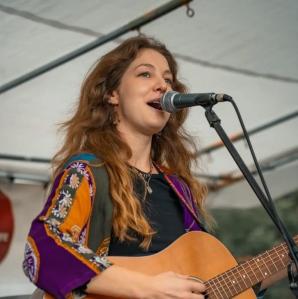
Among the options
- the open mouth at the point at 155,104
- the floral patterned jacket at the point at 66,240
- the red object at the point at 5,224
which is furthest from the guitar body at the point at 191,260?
the red object at the point at 5,224

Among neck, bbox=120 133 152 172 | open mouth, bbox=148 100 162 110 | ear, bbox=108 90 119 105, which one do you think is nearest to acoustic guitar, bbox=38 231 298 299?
neck, bbox=120 133 152 172

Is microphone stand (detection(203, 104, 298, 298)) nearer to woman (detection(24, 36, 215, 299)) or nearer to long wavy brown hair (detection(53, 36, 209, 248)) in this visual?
woman (detection(24, 36, 215, 299))

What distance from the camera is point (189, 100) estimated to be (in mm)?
1742

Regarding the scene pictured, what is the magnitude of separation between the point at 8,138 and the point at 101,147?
86.1 inches

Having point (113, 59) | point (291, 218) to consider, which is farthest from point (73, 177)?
point (291, 218)

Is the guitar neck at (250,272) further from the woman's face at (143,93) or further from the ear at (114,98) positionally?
the ear at (114,98)

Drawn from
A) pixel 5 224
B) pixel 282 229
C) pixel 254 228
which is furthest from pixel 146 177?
pixel 254 228

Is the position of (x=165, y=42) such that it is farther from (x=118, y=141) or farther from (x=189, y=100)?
(x=189, y=100)

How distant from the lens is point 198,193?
2.35 metres

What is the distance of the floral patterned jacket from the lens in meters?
1.67

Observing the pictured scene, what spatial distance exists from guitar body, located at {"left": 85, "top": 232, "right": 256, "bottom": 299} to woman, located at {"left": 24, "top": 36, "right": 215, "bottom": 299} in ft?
0.14

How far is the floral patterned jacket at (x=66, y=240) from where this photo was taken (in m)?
1.67

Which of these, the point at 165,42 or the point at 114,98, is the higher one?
the point at 165,42

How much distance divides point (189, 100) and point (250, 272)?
61 centimetres
